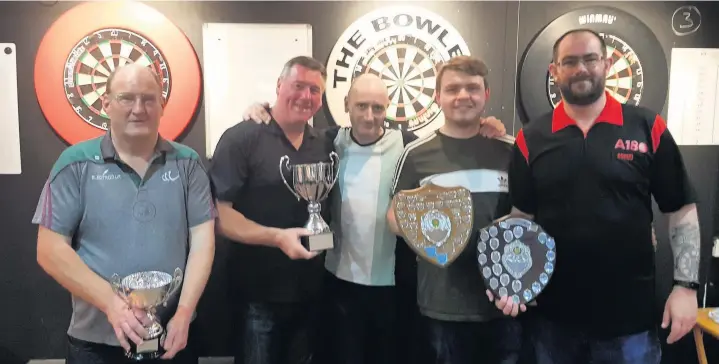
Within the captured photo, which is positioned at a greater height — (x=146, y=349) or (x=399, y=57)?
(x=399, y=57)

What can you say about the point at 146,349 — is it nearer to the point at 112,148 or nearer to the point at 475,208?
the point at 112,148

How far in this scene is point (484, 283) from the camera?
2.04 m

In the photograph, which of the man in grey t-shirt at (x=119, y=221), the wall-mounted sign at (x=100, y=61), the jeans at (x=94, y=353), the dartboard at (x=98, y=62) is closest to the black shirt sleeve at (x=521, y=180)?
the man in grey t-shirt at (x=119, y=221)

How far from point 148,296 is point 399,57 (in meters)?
1.78

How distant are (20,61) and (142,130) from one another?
149 centimetres

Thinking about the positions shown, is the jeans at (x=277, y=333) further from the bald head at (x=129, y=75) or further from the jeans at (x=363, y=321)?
the bald head at (x=129, y=75)

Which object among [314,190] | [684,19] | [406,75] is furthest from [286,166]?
[684,19]

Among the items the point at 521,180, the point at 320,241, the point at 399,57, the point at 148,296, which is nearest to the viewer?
the point at 148,296

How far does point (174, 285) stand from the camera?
189cm

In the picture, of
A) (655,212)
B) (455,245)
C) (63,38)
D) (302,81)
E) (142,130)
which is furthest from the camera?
(655,212)

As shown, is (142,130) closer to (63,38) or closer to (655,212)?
(63,38)

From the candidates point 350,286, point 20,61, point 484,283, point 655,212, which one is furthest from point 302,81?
point 655,212

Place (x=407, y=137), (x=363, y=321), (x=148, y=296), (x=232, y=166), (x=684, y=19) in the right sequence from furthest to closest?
(x=684, y=19)
(x=407, y=137)
(x=363, y=321)
(x=232, y=166)
(x=148, y=296)

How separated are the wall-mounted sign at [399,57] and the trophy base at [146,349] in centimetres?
149
